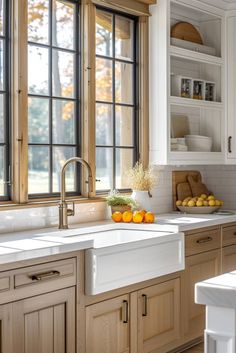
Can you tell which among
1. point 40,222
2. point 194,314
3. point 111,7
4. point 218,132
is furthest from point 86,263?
point 218,132

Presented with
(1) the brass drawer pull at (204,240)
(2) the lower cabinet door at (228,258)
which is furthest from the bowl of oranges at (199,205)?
(1) the brass drawer pull at (204,240)

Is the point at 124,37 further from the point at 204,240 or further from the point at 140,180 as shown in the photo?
the point at 204,240

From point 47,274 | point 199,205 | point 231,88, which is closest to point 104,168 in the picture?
point 199,205

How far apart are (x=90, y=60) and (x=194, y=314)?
86.6 inches

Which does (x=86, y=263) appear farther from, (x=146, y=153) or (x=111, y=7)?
(x=111, y=7)

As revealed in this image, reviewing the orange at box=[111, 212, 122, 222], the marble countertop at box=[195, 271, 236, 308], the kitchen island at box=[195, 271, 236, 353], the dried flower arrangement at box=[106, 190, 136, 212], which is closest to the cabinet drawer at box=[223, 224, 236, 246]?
the dried flower arrangement at box=[106, 190, 136, 212]

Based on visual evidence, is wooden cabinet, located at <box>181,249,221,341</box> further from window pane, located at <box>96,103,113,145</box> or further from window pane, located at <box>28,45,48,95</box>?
window pane, located at <box>28,45,48,95</box>

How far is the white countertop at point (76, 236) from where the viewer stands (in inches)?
131

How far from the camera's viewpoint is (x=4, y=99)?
170 inches

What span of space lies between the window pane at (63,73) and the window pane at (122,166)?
2.54 feet

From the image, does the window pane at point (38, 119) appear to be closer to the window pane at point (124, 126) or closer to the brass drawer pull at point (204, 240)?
the window pane at point (124, 126)

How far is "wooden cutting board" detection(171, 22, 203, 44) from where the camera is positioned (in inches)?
224

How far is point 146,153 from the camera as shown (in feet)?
18.1

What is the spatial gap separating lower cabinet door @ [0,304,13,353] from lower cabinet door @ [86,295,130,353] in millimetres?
687
